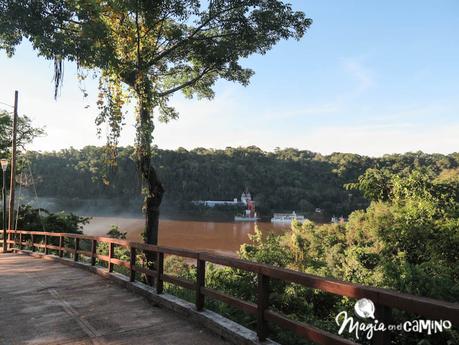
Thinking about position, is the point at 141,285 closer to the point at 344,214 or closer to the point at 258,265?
the point at 258,265

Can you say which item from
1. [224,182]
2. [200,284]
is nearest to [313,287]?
[200,284]

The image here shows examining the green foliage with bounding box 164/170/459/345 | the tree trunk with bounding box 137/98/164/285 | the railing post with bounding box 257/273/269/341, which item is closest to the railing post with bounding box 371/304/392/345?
the railing post with bounding box 257/273/269/341

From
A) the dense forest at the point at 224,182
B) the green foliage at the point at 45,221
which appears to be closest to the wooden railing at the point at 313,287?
the green foliage at the point at 45,221

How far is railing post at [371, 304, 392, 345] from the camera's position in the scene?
2.94 meters

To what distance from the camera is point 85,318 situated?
5.82 meters

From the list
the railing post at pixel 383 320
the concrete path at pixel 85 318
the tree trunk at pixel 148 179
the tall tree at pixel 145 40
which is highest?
the tall tree at pixel 145 40

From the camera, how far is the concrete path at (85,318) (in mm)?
4891

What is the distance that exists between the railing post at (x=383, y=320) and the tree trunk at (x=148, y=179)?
7.01m

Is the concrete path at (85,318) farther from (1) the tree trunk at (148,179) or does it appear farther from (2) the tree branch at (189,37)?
(2) the tree branch at (189,37)

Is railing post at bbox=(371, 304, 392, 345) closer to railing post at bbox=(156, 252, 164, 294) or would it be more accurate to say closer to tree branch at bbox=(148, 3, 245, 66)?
railing post at bbox=(156, 252, 164, 294)

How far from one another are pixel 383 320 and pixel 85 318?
4314 mm

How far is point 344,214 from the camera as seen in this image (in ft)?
363

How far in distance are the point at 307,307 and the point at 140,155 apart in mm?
5245

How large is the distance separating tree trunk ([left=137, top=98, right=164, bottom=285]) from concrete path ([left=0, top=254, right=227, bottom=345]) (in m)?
1.82
